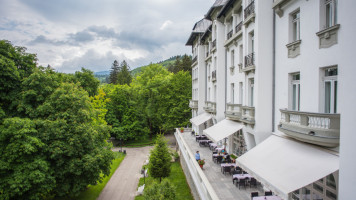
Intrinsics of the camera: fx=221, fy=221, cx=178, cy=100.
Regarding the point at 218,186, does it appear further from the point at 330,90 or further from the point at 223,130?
the point at 330,90

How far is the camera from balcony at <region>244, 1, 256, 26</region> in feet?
42.8

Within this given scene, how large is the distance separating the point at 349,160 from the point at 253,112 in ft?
23.9

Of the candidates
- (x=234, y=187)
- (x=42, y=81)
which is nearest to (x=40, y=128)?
(x=42, y=81)

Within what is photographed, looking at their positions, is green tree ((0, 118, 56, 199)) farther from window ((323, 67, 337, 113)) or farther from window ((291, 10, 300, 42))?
window ((291, 10, 300, 42))

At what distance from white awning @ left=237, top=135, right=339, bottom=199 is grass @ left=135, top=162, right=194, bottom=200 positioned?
32.8 ft

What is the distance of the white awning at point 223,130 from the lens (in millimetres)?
15430

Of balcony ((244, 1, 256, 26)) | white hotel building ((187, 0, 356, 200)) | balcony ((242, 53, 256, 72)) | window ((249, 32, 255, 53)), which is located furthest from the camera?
window ((249, 32, 255, 53))

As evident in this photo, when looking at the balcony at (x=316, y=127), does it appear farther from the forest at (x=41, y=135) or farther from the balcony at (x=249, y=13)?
the forest at (x=41, y=135)

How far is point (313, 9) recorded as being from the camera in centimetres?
881

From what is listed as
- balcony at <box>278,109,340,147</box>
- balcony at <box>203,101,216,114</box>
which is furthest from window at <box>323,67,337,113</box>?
balcony at <box>203,101,216,114</box>

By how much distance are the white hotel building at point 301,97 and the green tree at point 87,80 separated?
25.7 metres

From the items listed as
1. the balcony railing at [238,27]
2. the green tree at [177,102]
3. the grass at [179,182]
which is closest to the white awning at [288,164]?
the balcony railing at [238,27]

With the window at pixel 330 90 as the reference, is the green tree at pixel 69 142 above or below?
below

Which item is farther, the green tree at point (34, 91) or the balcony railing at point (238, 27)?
the balcony railing at point (238, 27)
